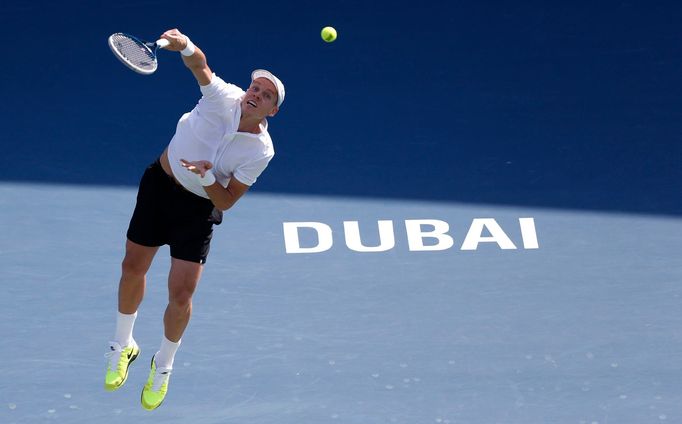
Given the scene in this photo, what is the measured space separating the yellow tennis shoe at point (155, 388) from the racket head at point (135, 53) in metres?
2.38

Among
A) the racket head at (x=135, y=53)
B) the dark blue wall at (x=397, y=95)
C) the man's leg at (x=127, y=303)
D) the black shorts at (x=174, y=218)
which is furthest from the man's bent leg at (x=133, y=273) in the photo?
the dark blue wall at (x=397, y=95)

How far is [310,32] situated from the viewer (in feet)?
53.7

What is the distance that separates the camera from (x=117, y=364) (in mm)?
10539

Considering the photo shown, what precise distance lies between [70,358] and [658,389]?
4823 millimetres

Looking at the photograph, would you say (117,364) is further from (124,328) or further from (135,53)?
(135,53)

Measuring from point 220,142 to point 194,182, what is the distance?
12.5 inches

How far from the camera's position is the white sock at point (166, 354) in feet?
34.1

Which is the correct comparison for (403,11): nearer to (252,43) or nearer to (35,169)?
(252,43)

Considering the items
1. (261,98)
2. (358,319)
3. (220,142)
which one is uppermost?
(358,319)

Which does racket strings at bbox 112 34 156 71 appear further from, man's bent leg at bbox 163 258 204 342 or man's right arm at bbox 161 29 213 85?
man's bent leg at bbox 163 258 204 342

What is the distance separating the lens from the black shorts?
9961 mm

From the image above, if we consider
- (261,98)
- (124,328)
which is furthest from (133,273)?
(261,98)

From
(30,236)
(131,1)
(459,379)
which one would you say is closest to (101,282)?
(30,236)

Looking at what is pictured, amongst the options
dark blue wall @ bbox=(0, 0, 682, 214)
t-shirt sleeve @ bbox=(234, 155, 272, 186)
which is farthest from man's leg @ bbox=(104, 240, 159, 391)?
dark blue wall @ bbox=(0, 0, 682, 214)
